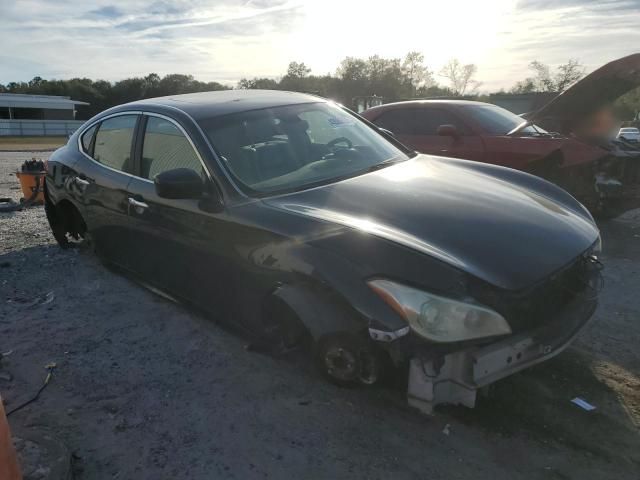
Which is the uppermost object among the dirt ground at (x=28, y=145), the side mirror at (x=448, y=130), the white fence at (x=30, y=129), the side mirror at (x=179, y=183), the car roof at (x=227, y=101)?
the car roof at (x=227, y=101)

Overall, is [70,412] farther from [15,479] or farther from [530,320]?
[530,320]

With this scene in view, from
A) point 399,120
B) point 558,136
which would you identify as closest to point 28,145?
point 399,120

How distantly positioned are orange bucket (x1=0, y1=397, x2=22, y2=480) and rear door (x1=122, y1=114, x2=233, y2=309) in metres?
1.49

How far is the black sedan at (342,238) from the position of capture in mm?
2359

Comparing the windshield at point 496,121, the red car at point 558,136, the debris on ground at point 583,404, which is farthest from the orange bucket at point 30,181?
the debris on ground at point 583,404

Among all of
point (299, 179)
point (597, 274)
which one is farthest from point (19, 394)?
point (597, 274)

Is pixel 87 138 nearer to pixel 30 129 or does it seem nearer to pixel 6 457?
pixel 6 457

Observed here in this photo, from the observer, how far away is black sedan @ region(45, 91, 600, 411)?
2359 mm

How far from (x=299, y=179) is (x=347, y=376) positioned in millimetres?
1304

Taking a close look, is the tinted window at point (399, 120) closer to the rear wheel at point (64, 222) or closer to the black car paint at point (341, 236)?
the black car paint at point (341, 236)

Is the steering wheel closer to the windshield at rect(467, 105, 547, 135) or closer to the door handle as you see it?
the door handle

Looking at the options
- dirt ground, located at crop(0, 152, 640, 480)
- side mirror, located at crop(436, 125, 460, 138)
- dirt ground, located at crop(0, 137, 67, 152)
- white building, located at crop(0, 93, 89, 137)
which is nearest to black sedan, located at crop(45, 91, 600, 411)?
dirt ground, located at crop(0, 152, 640, 480)

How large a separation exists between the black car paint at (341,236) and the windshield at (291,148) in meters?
0.12

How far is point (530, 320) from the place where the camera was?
255 centimetres
